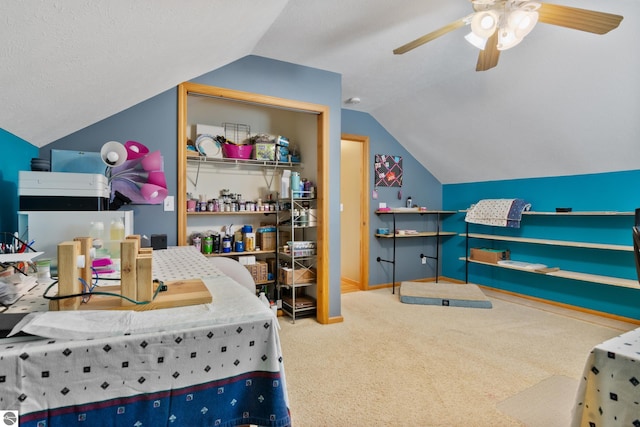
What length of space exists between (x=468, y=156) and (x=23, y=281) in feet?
14.4

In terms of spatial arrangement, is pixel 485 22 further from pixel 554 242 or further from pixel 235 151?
pixel 554 242

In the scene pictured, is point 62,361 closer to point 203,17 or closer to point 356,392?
point 203,17

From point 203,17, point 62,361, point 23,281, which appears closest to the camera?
point 62,361

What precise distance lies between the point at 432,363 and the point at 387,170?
2.81 meters

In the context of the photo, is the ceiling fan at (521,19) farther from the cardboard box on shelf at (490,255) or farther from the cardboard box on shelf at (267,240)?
the cardboard box on shelf at (490,255)

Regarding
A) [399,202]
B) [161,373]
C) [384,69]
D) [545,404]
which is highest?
[384,69]

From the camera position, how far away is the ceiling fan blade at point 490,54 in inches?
74.7

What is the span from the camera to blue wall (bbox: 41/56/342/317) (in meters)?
2.27

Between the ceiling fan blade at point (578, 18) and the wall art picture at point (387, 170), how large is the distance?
2.82m

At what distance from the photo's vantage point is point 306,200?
3295 mm

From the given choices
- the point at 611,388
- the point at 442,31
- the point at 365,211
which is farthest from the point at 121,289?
the point at 365,211

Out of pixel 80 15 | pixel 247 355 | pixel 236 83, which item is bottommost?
pixel 247 355

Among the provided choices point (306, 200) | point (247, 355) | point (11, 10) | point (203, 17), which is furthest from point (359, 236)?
point (11, 10)

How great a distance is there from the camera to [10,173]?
4.99 feet
